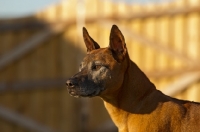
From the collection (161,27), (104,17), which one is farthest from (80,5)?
(161,27)

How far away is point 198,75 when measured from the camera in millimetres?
16000

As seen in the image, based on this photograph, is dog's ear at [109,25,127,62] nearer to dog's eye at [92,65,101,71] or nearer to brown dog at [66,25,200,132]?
brown dog at [66,25,200,132]

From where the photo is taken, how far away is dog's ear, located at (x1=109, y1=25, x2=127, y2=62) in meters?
8.24

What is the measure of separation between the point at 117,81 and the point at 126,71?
187 millimetres

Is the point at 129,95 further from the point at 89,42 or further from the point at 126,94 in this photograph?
the point at 89,42

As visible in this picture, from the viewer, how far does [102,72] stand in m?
8.12

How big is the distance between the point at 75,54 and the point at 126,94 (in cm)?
863

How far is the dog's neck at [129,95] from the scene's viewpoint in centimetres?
813

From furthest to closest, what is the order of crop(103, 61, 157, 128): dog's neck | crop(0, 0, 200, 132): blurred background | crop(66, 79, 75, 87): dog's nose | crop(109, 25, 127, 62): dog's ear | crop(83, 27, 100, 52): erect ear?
crop(0, 0, 200, 132): blurred background, crop(83, 27, 100, 52): erect ear, crop(109, 25, 127, 62): dog's ear, crop(103, 61, 157, 128): dog's neck, crop(66, 79, 75, 87): dog's nose

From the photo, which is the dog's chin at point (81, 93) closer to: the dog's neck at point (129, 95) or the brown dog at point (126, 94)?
the brown dog at point (126, 94)

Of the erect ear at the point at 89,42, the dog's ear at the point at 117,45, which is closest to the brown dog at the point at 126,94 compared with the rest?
the dog's ear at the point at 117,45

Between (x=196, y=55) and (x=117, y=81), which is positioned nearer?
(x=117, y=81)

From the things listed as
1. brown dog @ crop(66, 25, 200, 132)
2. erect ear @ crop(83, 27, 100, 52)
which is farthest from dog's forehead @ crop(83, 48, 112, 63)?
erect ear @ crop(83, 27, 100, 52)

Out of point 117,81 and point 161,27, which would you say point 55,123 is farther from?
point 117,81
